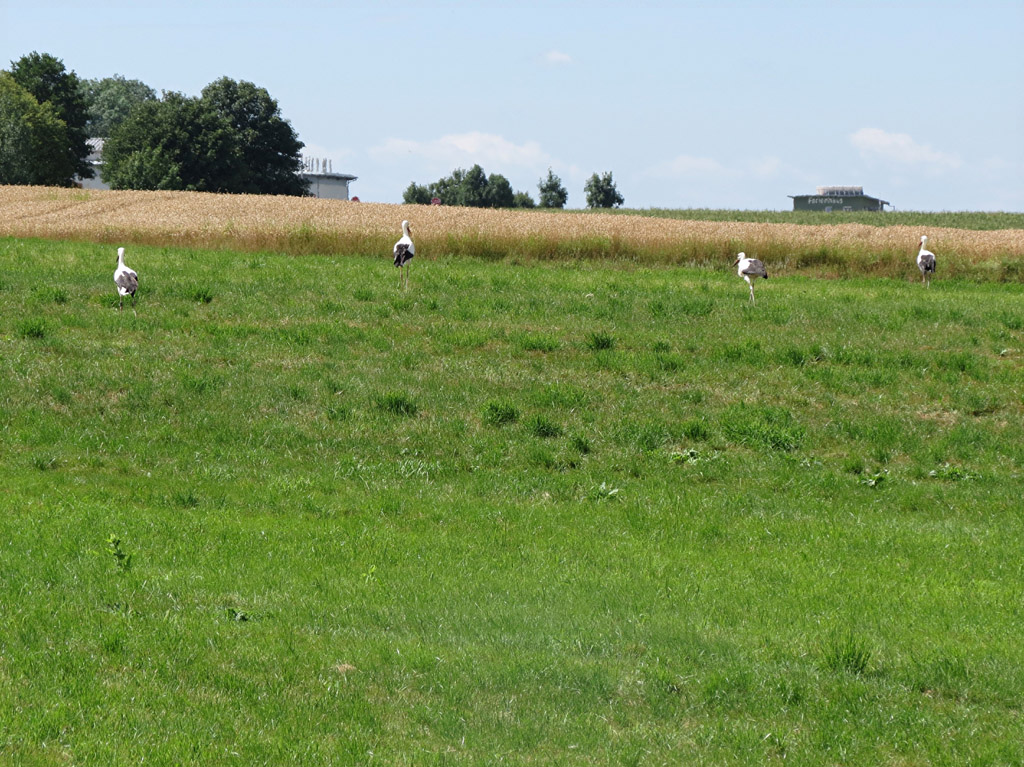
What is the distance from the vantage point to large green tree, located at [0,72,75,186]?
96750mm

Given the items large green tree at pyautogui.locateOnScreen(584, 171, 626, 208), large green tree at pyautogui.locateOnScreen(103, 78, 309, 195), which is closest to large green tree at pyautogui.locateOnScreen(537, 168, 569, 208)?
large green tree at pyautogui.locateOnScreen(584, 171, 626, 208)

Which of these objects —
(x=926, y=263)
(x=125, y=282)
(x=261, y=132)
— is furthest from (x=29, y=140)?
(x=926, y=263)

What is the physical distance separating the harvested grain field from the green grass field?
10137 millimetres

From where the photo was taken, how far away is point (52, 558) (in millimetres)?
10508

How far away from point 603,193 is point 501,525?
14443 cm

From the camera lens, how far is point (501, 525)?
13305mm

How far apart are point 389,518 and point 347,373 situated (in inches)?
303

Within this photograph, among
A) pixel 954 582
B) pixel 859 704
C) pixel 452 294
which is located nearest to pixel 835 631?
pixel 859 704

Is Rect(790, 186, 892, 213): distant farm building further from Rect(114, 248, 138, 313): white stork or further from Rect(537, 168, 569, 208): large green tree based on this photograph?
Rect(114, 248, 138, 313): white stork

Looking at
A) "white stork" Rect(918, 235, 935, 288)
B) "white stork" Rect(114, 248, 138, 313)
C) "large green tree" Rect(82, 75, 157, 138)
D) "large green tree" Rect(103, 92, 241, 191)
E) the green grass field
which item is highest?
"large green tree" Rect(82, 75, 157, 138)

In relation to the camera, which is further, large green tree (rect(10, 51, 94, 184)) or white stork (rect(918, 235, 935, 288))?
large green tree (rect(10, 51, 94, 184))

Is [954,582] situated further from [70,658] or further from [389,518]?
[70,658]

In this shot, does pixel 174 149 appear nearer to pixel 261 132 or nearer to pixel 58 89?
pixel 261 132

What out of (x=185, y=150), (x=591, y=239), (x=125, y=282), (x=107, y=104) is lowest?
(x=125, y=282)
